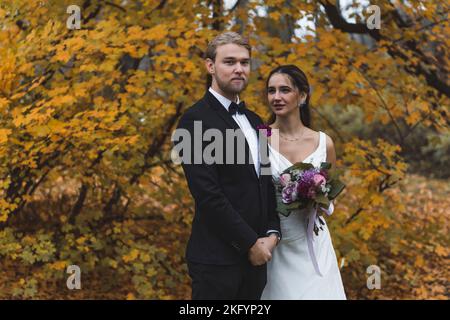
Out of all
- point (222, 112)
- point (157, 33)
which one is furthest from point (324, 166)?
point (157, 33)

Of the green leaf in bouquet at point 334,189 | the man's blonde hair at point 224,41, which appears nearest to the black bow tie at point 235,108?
the man's blonde hair at point 224,41

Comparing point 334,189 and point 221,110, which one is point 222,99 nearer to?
point 221,110

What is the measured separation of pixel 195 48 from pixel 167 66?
74 cm

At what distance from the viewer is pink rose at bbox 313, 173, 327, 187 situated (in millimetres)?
2871

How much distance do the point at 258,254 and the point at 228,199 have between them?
0.95 ft

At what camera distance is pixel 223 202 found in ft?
8.56

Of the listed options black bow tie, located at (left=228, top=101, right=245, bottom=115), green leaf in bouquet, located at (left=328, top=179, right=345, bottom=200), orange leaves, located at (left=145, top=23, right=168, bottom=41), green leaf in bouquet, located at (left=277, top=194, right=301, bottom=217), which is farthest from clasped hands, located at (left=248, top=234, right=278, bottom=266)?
orange leaves, located at (left=145, top=23, right=168, bottom=41)

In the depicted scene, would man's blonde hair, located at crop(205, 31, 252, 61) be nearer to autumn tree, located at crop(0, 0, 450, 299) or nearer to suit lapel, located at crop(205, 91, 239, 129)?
suit lapel, located at crop(205, 91, 239, 129)

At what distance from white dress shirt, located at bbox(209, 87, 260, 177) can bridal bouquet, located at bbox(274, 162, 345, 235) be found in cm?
21

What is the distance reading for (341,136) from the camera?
6.36m

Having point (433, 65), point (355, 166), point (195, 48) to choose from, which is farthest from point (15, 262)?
point (433, 65)

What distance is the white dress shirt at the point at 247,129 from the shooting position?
282cm

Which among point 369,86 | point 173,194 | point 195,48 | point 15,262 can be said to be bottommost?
point 15,262
